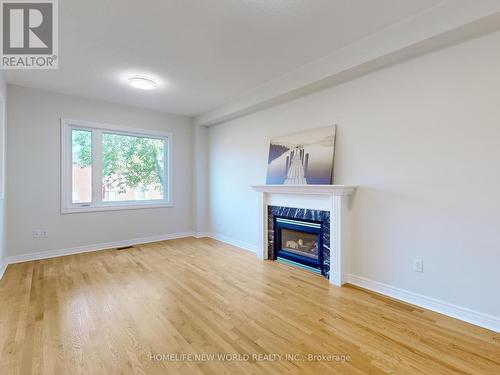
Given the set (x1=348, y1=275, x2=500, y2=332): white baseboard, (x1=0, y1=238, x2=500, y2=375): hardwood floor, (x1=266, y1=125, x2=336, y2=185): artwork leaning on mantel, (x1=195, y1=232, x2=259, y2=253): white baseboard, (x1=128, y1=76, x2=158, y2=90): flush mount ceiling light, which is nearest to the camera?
(x1=0, y1=238, x2=500, y2=375): hardwood floor

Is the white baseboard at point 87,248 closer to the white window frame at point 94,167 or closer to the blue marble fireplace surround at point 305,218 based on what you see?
the white window frame at point 94,167

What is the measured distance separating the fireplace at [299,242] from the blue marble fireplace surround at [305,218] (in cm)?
5

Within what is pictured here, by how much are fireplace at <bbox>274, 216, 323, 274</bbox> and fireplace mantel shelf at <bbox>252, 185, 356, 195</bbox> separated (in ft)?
1.40

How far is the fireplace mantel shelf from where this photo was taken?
2.96 m

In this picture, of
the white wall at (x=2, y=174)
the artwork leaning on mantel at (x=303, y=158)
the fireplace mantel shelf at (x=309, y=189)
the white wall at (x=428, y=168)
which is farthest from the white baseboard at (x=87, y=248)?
the white wall at (x=428, y=168)

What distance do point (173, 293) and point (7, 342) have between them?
132 cm

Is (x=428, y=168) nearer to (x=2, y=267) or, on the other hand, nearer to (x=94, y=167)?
(x=94, y=167)

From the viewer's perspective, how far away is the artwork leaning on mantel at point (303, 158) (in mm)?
3293

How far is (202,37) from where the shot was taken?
2.59 m

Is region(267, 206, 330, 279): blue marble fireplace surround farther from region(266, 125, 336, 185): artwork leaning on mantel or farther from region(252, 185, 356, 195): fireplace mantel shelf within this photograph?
region(266, 125, 336, 185): artwork leaning on mantel

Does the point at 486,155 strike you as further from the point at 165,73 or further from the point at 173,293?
the point at 165,73

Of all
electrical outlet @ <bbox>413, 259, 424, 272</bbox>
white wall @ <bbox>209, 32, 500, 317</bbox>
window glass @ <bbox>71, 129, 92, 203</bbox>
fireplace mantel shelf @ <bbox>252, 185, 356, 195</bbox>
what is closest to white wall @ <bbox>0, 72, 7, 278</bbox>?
window glass @ <bbox>71, 129, 92, 203</bbox>

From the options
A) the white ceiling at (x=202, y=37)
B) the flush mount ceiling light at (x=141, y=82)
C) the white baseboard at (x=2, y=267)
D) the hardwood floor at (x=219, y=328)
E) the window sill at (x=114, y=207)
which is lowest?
the hardwood floor at (x=219, y=328)

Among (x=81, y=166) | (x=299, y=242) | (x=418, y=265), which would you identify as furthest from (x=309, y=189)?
(x=81, y=166)
